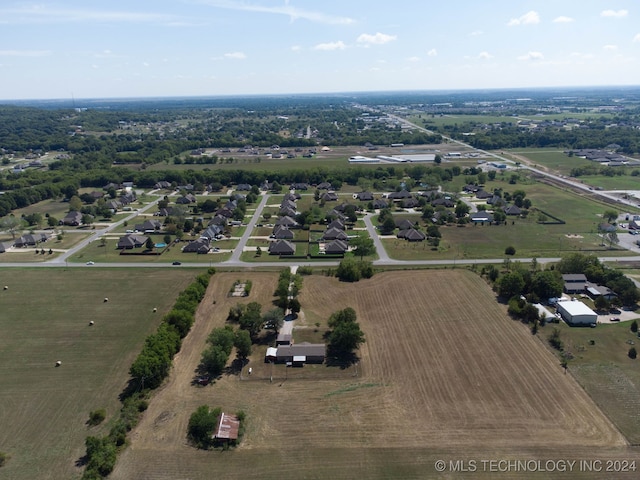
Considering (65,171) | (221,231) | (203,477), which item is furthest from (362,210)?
(65,171)

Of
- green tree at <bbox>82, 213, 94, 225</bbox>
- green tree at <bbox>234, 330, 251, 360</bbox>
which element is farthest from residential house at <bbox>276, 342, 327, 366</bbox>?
green tree at <bbox>82, 213, 94, 225</bbox>

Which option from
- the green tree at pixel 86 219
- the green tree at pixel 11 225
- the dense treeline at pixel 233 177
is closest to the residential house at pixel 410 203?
the dense treeline at pixel 233 177

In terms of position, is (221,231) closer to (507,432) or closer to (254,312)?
(254,312)

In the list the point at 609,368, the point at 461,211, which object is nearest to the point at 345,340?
the point at 609,368

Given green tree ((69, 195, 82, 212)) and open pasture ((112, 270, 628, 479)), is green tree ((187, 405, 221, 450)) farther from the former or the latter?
green tree ((69, 195, 82, 212))

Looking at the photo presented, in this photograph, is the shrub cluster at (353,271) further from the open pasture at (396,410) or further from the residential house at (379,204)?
the residential house at (379,204)
